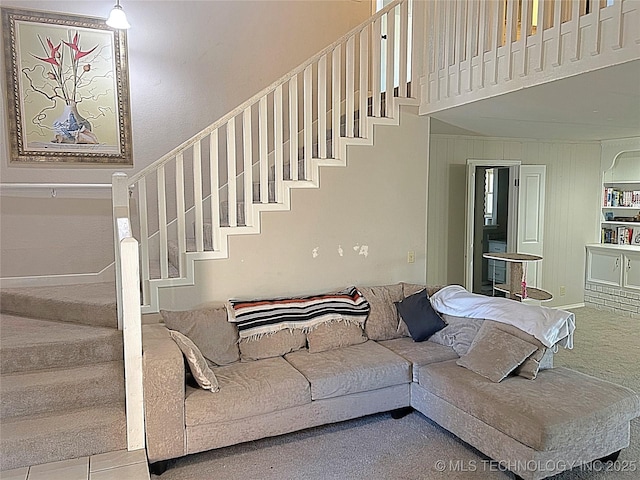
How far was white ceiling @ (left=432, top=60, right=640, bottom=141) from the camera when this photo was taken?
2869 mm

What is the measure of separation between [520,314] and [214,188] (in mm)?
2363

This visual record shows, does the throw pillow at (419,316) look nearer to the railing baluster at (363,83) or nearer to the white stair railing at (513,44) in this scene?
the railing baluster at (363,83)

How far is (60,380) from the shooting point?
2.68m

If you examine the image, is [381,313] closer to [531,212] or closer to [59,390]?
[59,390]

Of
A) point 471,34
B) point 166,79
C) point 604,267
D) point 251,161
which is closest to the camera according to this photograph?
point 471,34

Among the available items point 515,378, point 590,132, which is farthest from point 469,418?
point 590,132

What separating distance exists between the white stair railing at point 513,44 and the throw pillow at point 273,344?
223 centimetres

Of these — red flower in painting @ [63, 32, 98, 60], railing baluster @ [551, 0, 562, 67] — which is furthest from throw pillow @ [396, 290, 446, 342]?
red flower in painting @ [63, 32, 98, 60]

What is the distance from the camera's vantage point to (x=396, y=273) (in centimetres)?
436

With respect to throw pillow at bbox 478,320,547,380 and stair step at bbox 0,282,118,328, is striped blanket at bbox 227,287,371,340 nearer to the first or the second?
stair step at bbox 0,282,118,328

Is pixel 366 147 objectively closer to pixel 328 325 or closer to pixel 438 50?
pixel 438 50

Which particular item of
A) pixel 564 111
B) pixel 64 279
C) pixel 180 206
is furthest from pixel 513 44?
pixel 64 279

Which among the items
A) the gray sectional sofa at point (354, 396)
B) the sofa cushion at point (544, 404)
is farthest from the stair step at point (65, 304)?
the sofa cushion at point (544, 404)

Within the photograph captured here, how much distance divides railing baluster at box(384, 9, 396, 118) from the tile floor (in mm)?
3269
